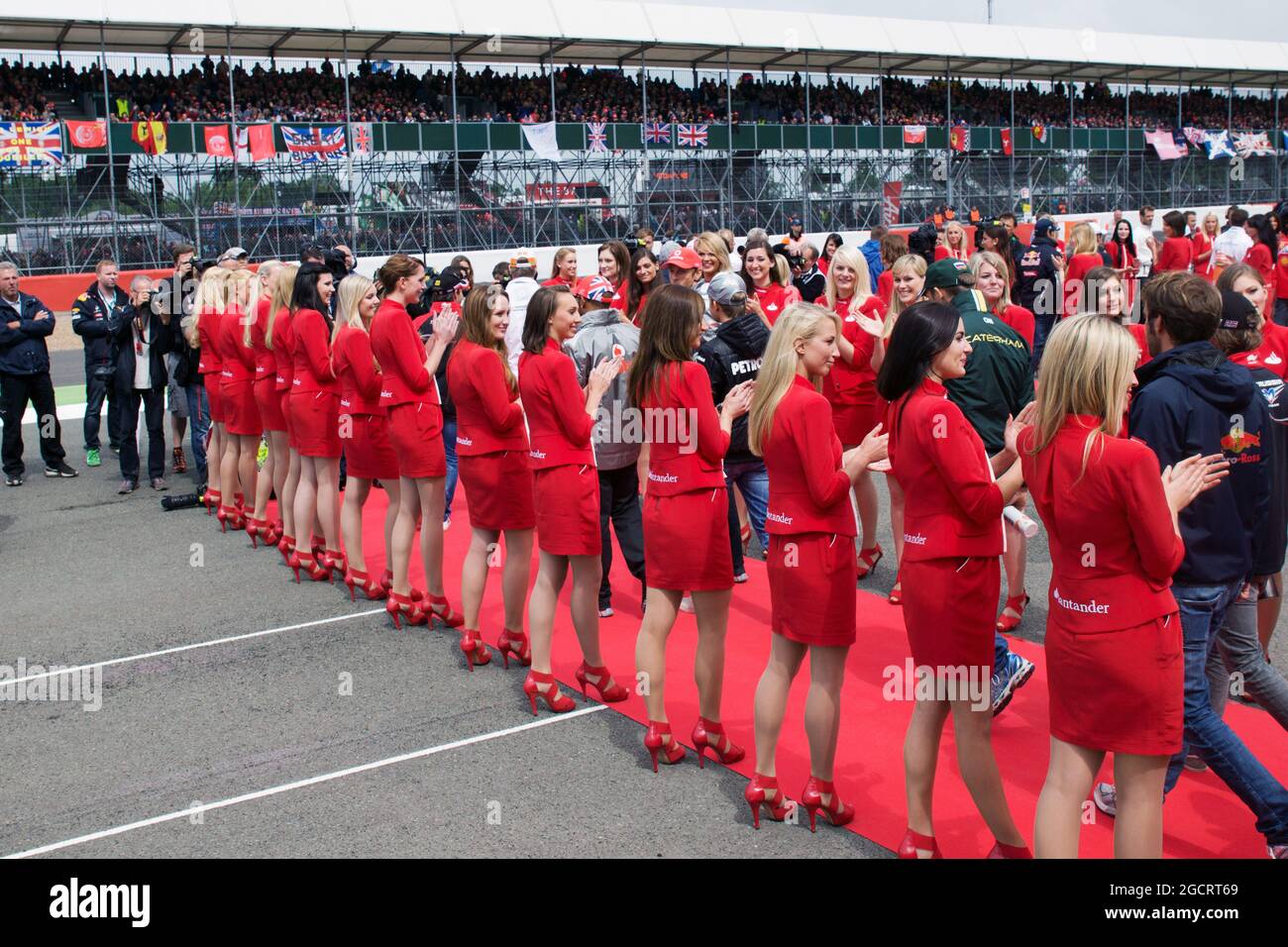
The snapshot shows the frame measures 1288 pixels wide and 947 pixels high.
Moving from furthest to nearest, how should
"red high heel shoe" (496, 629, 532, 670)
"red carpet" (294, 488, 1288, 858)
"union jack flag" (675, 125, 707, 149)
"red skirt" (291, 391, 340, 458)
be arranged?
"union jack flag" (675, 125, 707, 149), "red skirt" (291, 391, 340, 458), "red high heel shoe" (496, 629, 532, 670), "red carpet" (294, 488, 1288, 858)

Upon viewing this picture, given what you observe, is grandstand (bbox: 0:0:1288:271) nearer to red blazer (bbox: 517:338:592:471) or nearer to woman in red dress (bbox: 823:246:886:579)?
woman in red dress (bbox: 823:246:886:579)

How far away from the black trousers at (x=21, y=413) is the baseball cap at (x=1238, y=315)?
9774mm

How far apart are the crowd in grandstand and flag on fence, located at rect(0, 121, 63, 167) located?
1.63 m

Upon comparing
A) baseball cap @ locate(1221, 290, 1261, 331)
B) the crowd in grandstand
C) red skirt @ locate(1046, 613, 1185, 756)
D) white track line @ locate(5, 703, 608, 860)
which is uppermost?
the crowd in grandstand

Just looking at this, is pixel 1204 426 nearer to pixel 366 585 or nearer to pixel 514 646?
pixel 514 646

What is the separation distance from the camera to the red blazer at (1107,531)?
9.91ft

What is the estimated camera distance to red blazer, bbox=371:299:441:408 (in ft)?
20.4

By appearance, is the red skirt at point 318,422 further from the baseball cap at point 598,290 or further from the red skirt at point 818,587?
the red skirt at point 818,587

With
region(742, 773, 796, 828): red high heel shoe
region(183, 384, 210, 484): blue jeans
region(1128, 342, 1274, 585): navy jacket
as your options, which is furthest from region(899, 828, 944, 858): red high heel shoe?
region(183, 384, 210, 484): blue jeans

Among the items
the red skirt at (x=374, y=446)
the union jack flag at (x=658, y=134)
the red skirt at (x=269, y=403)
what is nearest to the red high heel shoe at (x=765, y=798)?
the red skirt at (x=374, y=446)

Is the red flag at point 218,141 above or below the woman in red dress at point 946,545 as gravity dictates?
above

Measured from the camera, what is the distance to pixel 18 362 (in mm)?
10719

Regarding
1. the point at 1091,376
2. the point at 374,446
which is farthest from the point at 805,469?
the point at 374,446
